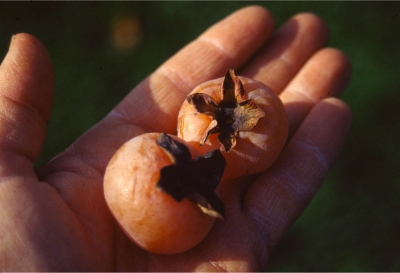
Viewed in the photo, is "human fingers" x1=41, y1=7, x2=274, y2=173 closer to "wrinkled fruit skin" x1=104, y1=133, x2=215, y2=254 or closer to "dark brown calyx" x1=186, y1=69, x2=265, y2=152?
"wrinkled fruit skin" x1=104, y1=133, x2=215, y2=254

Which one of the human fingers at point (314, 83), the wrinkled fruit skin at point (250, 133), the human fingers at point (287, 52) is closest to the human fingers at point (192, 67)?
the human fingers at point (287, 52)

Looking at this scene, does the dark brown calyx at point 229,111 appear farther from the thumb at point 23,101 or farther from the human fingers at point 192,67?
the thumb at point 23,101

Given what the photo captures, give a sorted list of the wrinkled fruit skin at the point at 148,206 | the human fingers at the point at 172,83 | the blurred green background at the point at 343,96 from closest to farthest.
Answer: the wrinkled fruit skin at the point at 148,206 < the human fingers at the point at 172,83 < the blurred green background at the point at 343,96

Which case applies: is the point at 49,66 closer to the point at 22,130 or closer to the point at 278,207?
the point at 22,130

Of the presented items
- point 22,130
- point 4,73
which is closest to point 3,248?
point 22,130

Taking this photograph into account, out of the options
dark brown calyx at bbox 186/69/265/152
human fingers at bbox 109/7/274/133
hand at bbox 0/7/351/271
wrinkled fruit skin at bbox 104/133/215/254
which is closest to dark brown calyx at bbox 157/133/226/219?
wrinkled fruit skin at bbox 104/133/215/254

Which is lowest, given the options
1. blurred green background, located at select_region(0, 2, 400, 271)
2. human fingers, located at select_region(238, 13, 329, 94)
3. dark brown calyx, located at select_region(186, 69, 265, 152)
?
blurred green background, located at select_region(0, 2, 400, 271)
